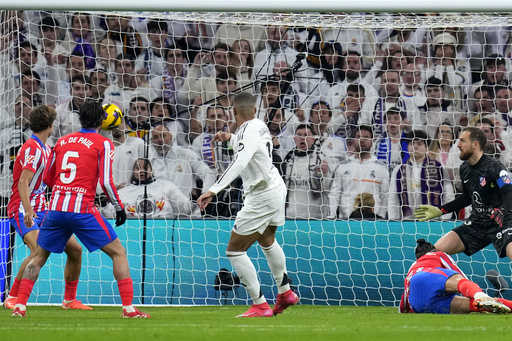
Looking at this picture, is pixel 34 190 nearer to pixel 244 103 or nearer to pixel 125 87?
pixel 244 103

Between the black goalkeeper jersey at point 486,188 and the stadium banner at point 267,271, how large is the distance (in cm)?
84

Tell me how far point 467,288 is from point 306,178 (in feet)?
13.9

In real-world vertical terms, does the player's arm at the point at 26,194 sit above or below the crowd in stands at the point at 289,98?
below

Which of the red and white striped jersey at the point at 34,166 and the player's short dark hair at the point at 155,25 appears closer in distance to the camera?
the red and white striped jersey at the point at 34,166

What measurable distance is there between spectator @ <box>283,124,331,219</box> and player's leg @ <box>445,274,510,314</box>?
364cm

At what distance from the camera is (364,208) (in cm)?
926

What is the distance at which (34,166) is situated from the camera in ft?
20.0

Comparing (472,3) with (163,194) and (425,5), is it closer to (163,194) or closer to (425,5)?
(425,5)

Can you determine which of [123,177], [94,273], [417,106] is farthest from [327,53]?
[94,273]

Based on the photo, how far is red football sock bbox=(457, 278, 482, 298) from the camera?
568 cm

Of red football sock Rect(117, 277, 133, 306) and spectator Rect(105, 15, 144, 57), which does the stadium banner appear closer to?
red football sock Rect(117, 277, 133, 306)

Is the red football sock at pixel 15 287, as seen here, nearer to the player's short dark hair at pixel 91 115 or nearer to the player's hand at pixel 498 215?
the player's short dark hair at pixel 91 115

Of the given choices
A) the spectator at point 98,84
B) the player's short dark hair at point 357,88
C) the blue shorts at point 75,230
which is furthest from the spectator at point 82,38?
the blue shorts at point 75,230

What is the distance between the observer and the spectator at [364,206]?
9.05 m
